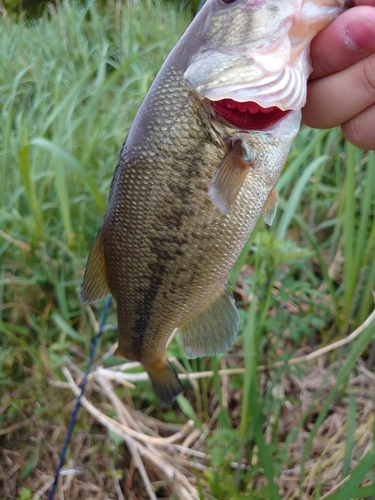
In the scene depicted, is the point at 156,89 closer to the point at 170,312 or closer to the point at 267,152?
the point at 267,152

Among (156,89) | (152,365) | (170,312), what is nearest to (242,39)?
(156,89)

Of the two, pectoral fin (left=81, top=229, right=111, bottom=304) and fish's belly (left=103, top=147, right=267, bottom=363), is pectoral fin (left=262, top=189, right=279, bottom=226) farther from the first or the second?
pectoral fin (left=81, top=229, right=111, bottom=304)

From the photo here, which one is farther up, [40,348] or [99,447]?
[40,348]

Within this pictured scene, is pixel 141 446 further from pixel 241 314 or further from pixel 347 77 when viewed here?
pixel 347 77

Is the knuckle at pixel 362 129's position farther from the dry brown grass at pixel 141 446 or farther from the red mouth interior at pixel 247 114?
the dry brown grass at pixel 141 446

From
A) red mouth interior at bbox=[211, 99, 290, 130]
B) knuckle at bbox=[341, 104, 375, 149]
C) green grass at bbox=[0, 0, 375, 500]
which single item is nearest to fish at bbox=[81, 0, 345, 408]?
red mouth interior at bbox=[211, 99, 290, 130]

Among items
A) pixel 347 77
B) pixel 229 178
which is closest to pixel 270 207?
pixel 229 178
